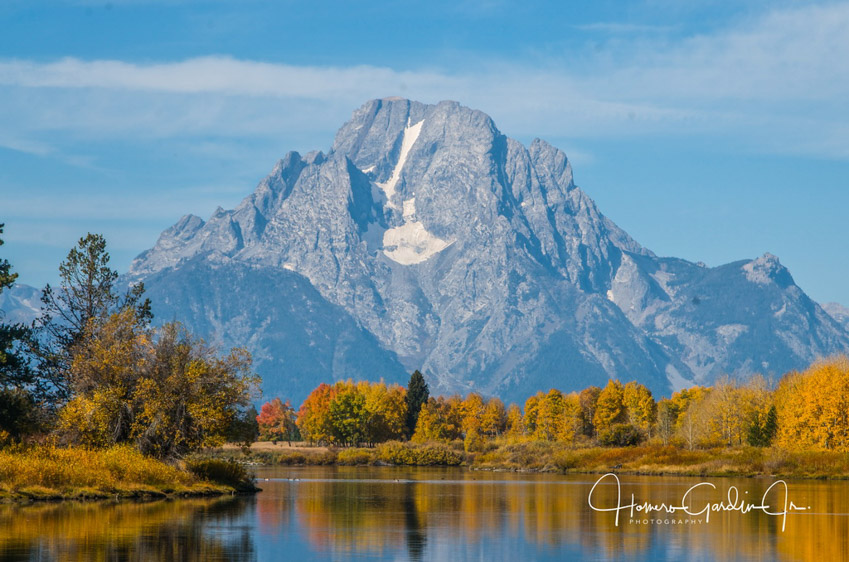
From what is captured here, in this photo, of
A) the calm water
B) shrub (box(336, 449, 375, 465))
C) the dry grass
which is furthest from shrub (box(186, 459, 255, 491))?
shrub (box(336, 449, 375, 465))

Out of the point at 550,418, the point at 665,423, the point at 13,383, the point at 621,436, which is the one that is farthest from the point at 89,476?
the point at 550,418

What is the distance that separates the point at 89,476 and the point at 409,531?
22.1 meters

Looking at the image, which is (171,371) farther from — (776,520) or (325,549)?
(776,520)

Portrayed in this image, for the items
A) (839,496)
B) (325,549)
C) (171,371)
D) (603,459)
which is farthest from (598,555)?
(603,459)

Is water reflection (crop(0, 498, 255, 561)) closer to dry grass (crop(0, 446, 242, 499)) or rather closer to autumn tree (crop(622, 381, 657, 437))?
dry grass (crop(0, 446, 242, 499))

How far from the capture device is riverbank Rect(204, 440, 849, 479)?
108 meters

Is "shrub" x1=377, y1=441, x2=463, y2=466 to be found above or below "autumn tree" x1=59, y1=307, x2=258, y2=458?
below

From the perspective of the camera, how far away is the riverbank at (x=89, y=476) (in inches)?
2192

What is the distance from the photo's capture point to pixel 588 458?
438 feet

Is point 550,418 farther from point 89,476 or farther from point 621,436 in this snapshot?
point 89,476

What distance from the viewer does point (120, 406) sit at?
63.8m

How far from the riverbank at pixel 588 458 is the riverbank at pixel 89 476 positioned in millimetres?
9875

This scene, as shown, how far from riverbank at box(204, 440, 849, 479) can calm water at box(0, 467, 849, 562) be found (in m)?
19.6


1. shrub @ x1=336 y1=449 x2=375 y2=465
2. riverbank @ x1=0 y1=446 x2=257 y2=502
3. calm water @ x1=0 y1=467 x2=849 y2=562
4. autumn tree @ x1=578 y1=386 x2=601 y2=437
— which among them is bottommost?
shrub @ x1=336 y1=449 x2=375 y2=465
